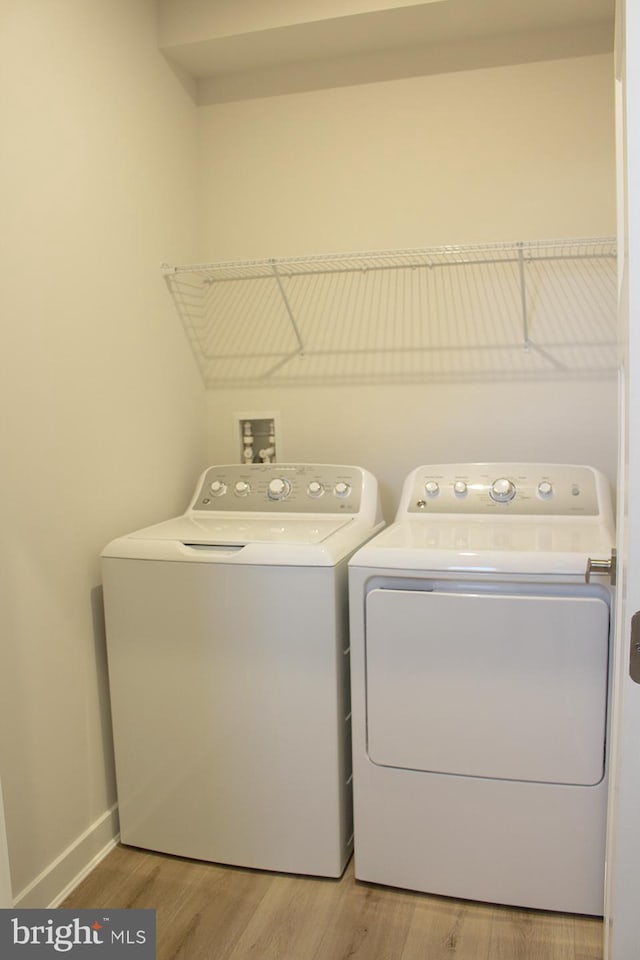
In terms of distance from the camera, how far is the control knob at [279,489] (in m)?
2.30

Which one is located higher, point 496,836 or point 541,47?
point 541,47

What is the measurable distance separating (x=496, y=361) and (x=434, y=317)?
252 millimetres

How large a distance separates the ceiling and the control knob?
133cm

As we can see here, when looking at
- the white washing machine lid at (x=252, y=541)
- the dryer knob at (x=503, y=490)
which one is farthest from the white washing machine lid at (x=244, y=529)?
the dryer knob at (x=503, y=490)

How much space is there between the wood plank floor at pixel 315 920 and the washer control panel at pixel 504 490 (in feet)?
3.30

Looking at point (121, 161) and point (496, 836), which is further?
point (121, 161)

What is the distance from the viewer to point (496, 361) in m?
2.38

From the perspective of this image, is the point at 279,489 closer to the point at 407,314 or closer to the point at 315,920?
the point at 407,314

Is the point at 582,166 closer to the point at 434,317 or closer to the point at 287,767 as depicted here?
the point at 434,317

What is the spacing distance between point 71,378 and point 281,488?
73 centimetres

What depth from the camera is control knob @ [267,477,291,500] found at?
90.4 inches

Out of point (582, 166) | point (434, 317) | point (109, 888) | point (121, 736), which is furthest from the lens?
point (434, 317)

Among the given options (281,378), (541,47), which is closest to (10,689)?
(281,378)

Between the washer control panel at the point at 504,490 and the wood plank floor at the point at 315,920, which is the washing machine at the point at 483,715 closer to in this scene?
the wood plank floor at the point at 315,920
